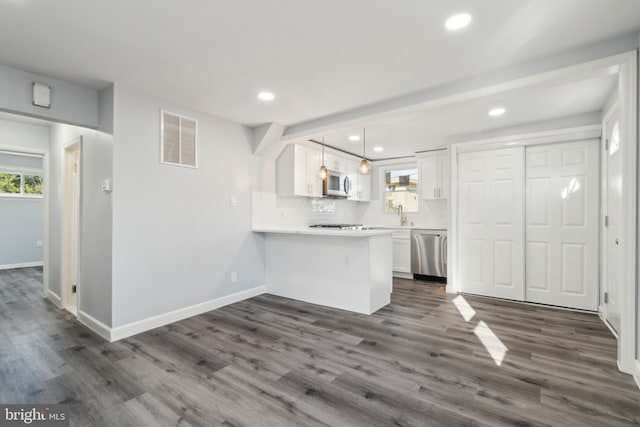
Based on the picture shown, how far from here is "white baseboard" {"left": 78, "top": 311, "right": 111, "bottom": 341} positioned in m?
2.89

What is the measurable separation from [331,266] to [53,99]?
3248mm

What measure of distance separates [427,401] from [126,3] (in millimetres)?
2993

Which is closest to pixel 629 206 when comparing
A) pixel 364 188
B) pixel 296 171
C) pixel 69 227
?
pixel 296 171

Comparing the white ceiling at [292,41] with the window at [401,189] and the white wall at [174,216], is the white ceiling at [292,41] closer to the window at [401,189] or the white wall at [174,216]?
the white wall at [174,216]

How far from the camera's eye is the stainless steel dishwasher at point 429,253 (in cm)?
518

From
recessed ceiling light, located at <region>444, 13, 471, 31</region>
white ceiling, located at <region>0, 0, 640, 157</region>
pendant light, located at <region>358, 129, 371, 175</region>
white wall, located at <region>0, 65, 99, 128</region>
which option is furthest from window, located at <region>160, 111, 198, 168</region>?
recessed ceiling light, located at <region>444, 13, 471, 31</region>

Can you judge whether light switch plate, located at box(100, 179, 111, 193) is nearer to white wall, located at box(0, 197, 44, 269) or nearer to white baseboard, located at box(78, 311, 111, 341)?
white baseboard, located at box(78, 311, 111, 341)

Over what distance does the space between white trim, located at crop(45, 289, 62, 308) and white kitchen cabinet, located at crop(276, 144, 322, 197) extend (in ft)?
10.4

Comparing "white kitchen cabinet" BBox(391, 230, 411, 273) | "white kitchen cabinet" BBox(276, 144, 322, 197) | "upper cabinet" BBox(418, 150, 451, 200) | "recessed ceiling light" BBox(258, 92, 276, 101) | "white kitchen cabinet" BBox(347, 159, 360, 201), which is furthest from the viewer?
"white kitchen cabinet" BBox(347, 159, 360, 201)

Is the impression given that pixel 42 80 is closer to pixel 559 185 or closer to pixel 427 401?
pixel 427 401

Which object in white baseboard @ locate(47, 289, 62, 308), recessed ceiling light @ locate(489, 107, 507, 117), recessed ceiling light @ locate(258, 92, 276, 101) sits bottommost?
white baseboard @ locate(47, 289, 62, 308)

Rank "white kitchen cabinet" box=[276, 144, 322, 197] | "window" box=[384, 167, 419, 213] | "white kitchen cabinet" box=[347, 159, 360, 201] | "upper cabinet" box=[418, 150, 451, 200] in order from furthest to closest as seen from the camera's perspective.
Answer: "window" box=[384, 167, 419, 213] < "white kitchen cabinet" box=[347, 159, 360, 201] < "upper cabinet" box=[418, 150, 451, 200] < "white kitchen cabinet" box=[276, 144, 322, 197]

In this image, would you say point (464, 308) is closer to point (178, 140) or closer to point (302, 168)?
point (302, 168)

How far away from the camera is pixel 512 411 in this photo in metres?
1.81
